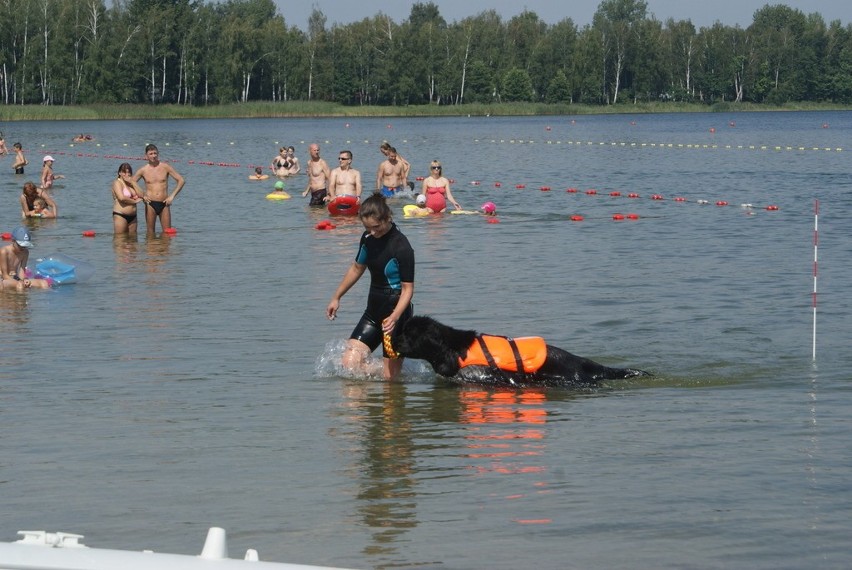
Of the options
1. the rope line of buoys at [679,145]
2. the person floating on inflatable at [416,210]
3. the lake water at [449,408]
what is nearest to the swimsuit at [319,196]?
the person floating on inflatable at [416,210]

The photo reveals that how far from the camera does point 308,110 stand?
98312 millimetres

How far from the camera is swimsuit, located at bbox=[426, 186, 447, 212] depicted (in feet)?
74.9

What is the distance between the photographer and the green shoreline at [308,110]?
86.8 meters

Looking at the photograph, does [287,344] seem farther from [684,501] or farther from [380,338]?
[684,501]

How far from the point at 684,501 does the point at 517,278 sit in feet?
29.3

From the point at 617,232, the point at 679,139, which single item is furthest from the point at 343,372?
the point at 679,139

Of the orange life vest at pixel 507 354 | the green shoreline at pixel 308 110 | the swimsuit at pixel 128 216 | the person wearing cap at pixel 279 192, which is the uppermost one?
the green shoreline at pixel 308 110

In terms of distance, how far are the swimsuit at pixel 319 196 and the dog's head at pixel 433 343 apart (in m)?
16.1

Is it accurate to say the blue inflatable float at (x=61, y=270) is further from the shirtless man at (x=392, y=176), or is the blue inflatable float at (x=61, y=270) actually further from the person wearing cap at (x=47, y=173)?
the person wearing cap at (x=47, y=173)

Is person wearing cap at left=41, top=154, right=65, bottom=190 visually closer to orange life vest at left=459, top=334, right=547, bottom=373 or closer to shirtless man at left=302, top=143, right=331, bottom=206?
shirtless man at left=302, top=143, right=331, bottom=206

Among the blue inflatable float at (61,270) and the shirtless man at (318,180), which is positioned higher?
the shirtless man at (318,180)

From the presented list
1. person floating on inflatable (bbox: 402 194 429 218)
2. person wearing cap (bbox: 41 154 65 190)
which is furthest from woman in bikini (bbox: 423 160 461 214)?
person wearing cap (bbox: 41 154 65 190)

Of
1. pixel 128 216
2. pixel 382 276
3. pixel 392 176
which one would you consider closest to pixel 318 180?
pixel 392 176

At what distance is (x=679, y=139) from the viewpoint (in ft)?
202
